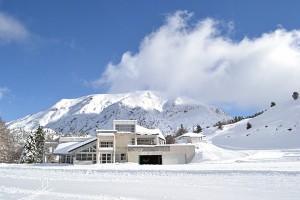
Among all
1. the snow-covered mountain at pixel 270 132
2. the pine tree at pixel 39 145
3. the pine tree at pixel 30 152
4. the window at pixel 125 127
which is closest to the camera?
the window at pixel 125 127

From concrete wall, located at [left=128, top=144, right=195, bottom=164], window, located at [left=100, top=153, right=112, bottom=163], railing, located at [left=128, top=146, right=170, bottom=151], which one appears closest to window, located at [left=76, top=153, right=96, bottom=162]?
window, located at [left=100, top=153, right=112, bottom=163]

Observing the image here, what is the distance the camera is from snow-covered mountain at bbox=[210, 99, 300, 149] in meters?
73.2

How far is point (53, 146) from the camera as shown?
6681 centimetres

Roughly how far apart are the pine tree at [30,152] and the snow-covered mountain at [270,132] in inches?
1605

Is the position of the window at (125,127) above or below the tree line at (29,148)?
above

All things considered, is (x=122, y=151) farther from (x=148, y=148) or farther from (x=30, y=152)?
(x=30, y=152)

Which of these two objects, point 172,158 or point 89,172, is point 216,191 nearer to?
point 89,172

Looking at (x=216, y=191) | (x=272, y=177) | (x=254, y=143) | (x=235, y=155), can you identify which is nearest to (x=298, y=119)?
(x=254, y=143)

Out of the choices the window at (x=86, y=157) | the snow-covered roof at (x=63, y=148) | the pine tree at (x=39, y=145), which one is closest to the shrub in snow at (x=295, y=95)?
the snow-covered roof at (x=63, y=148)

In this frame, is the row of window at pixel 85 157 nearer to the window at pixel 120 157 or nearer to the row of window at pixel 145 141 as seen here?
the window at pixel 120 157

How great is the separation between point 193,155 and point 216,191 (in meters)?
34.7

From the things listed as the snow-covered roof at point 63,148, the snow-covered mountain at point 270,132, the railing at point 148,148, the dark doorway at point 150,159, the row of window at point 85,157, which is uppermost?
the snow-covered mountain at point 270,132

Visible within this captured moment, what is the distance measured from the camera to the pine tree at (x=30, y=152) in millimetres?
67688

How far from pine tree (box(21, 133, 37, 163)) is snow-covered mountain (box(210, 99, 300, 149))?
4075 centimetres
